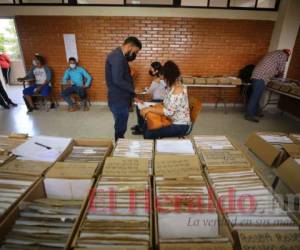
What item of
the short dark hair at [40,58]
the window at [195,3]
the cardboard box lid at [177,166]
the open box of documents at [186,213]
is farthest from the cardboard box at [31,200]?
the window at [195,3]

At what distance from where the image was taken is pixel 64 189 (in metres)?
1.15

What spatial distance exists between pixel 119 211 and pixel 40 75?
4.70 metres

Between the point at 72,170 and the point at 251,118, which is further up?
the point at 72,170

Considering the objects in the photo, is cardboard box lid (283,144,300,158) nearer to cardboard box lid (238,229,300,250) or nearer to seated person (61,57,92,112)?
cardboard box lid (238,229,300,250)

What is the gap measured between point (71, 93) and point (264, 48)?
4723mm

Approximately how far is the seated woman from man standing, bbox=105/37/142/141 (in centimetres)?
35

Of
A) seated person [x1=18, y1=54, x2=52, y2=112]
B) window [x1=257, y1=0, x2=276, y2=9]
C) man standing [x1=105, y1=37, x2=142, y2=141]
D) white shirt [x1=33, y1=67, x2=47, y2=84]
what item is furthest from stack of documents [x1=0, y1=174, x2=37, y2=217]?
window [x1=257, y1=0, x2=276, y2=9]

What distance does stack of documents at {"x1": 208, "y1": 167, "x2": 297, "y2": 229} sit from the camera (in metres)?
0.88

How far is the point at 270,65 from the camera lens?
3914 millimetres

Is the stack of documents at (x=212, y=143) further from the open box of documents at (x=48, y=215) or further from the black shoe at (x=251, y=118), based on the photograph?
the black shoe at (x=251, y=118)

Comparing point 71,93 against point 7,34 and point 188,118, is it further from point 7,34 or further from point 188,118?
point 7,34

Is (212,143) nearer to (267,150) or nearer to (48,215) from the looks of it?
(267,150)

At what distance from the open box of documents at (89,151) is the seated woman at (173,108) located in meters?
0.72

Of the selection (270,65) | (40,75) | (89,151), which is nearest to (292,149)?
(89,151)
